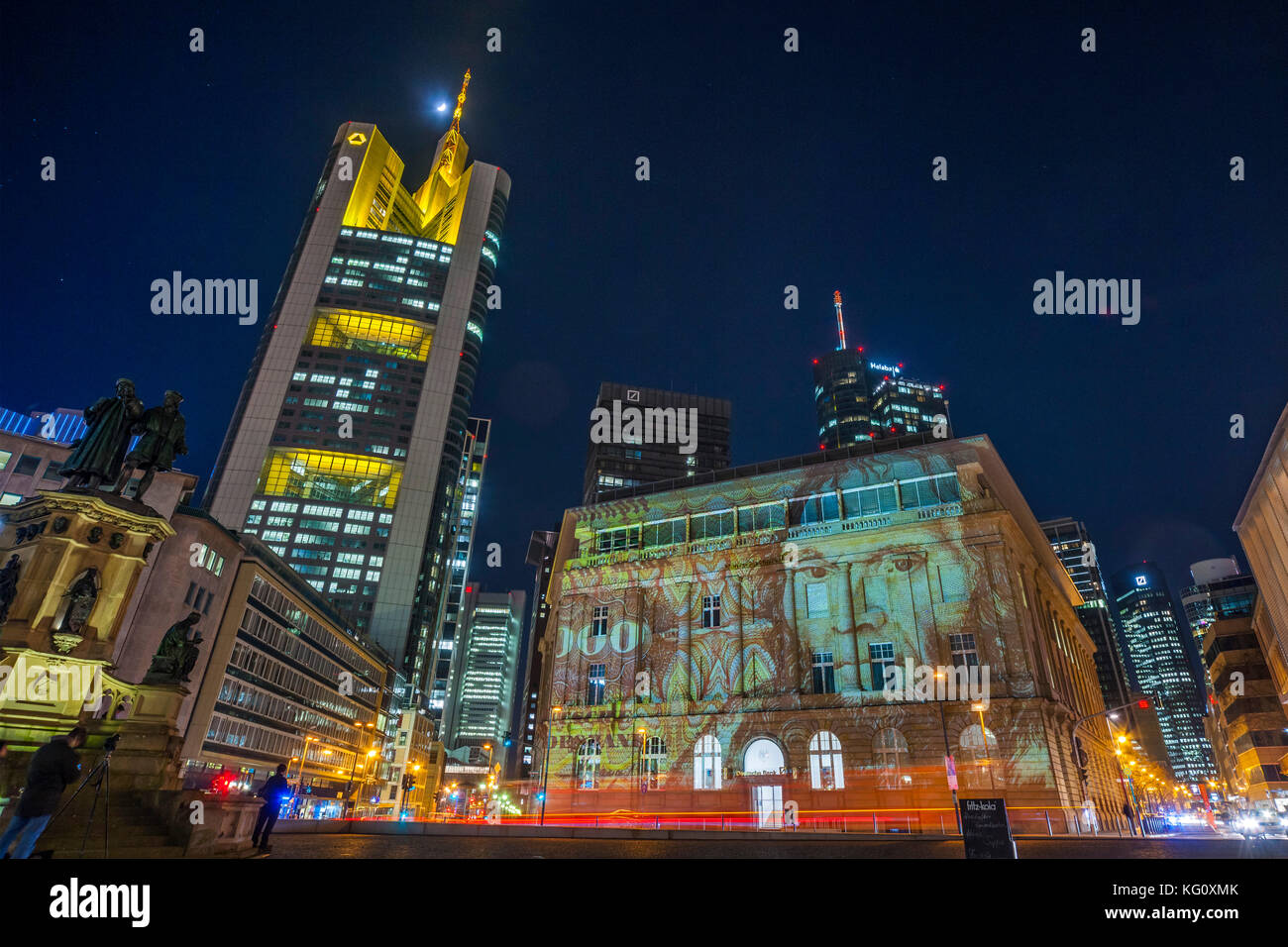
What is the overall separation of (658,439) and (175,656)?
134 metres

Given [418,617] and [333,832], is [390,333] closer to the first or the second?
[418,617]

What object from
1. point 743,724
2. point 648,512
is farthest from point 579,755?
point 648,512

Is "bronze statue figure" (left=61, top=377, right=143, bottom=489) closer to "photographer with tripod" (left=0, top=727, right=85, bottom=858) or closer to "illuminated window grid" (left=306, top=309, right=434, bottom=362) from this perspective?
"photographer with tripod" (left=0, top=727, right=85, bottom=858)

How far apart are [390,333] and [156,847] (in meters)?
145

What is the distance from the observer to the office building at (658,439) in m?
140

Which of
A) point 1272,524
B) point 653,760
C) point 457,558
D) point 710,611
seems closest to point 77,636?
point 653,760

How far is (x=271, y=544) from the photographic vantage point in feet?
380

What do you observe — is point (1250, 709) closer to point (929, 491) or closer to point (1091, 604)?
point (929, 491)

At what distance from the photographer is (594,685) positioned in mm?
49781


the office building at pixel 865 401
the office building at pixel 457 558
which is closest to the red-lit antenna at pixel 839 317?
the office building at pixel 865 401

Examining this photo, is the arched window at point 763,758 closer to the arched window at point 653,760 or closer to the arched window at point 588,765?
the arched window at point 653,760

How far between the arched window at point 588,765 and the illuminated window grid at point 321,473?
Result: 3593 inches

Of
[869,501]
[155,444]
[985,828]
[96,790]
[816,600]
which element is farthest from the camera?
[869,501]

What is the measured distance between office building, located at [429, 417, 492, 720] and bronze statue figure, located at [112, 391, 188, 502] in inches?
5157
